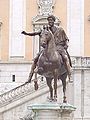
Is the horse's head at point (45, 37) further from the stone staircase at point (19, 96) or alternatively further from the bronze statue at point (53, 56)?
the stone staircase at point (19, 96)

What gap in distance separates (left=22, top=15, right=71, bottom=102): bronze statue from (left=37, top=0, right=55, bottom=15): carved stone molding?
2111 cm

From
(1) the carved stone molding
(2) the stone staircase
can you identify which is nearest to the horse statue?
(2) the stone staircase

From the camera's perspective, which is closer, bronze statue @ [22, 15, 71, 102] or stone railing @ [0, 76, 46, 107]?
bronze statue @ [22, 15, 71, 102]

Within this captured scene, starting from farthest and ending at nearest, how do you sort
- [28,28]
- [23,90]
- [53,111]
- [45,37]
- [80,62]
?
[28,28] → [80,62] → [23,90] → [45,37] → [53,111]

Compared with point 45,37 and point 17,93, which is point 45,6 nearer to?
point 17,93

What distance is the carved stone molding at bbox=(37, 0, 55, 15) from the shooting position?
35.6 meters

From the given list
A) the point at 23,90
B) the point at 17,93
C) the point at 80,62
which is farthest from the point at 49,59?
the point at 80,62

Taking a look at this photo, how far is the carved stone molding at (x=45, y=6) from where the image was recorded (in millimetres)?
35594

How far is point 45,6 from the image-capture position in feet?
117

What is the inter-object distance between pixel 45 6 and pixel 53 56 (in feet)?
71.5

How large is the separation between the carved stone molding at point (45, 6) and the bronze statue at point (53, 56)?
2111 cm

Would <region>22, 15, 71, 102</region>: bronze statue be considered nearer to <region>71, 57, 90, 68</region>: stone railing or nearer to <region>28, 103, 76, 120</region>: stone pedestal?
<region>28, 103, 76, 120</region>: stone pedestal

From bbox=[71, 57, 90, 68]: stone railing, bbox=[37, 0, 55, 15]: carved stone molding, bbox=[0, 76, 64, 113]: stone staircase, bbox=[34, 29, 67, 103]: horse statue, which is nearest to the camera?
bbox=[34, 29, 67, 103]: horse statue

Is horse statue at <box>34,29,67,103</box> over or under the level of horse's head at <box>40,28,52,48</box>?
under
